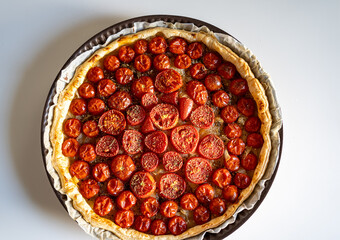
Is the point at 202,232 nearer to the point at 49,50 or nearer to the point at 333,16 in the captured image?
the point at 49,50

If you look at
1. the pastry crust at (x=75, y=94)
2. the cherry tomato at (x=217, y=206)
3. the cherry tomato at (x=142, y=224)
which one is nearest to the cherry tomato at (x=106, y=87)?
the pastry crust at (x=75, y=94)

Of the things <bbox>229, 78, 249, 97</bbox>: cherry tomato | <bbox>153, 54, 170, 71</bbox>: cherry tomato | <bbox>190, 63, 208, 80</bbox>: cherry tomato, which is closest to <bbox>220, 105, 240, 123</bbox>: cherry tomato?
<bbox>229, 78, 249, 97</bbox>: cherry tomato

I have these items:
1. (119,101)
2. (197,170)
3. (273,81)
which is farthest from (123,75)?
(273,81)

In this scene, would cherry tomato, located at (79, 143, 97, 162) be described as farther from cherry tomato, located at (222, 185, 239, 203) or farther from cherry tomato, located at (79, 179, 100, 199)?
cherry tomato, located at (222, 185, 239, 203)

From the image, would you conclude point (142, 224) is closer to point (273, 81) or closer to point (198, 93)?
point (198, 93)

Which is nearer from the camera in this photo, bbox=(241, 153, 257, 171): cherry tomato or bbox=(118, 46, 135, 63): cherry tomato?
bbox=(241, 153, 257, 171): cherry tomato

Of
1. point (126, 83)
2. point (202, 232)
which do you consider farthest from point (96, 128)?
point (202, 232)
